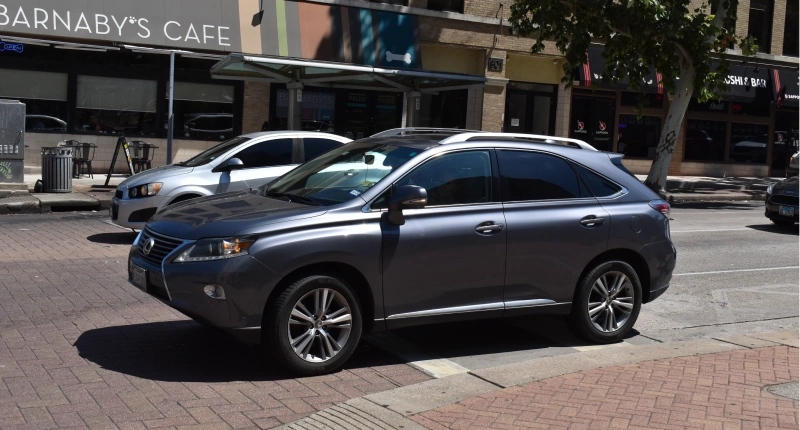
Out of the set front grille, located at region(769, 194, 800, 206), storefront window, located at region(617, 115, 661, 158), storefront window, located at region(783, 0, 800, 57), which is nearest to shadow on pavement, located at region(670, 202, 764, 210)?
front grille, located at region(769, 194, 800, 206)

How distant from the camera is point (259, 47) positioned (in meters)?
23.0

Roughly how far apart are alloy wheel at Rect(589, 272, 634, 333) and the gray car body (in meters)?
0.19

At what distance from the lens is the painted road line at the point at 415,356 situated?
6723 mm

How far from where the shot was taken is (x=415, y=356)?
7.09 metres

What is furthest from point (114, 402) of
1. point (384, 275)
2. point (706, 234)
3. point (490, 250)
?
point (706, 234)

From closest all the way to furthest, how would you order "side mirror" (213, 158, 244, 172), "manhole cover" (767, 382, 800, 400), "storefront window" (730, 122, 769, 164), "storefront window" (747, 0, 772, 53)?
"manhole cover" (767, 382, 800, 400) < "side mirror" (213, 158, 244, 172) < "storefront window" (747, 0, 772, 53) < "storefront window" (730, 122, 769, 164)

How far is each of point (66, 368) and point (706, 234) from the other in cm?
1223

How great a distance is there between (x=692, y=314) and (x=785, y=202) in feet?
28.0

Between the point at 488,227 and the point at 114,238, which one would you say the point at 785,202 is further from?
the point at 114,238

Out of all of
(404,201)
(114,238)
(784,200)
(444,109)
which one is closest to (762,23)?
(444,109)

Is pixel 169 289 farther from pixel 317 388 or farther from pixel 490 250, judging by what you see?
pixel 490 250

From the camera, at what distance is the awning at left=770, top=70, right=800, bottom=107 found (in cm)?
3222

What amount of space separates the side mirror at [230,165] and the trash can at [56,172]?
6159 millimetres

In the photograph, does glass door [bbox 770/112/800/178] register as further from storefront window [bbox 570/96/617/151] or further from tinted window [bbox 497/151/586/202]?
tinted window [bbox 497/151/586/202]
